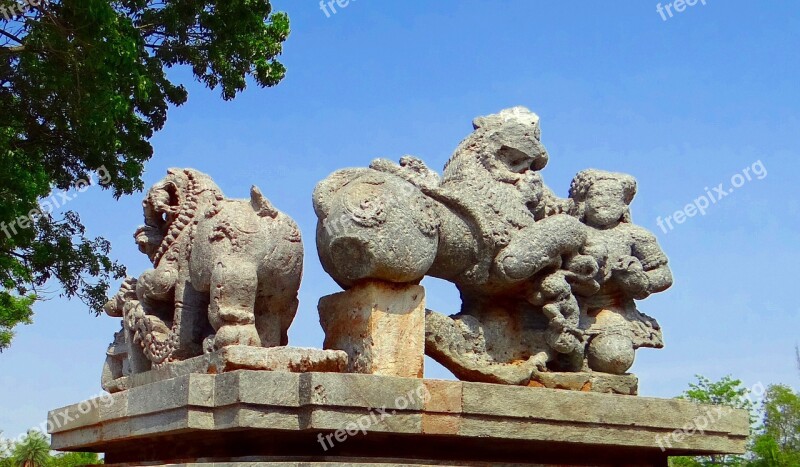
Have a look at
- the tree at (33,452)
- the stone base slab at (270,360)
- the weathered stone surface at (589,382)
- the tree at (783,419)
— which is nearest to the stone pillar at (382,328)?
the stone base slab at (270,360)

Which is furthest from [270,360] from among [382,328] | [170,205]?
[170,205]

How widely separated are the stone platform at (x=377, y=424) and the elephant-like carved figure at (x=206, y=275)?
0.43m

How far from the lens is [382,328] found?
5.80 m

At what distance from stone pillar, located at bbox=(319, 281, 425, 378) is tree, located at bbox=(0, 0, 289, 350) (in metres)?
5.12

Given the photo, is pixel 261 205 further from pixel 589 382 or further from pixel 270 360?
pixel 589 382

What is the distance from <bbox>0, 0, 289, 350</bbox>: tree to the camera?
10078 mm

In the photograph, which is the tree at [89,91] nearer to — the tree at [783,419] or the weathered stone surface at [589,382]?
the weathered stone surface at [589,382]

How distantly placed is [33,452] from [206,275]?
26072 mm

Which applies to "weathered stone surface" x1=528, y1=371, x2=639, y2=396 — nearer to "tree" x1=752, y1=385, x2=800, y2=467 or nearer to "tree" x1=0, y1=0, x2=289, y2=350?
"tree" x1=0, y1=0, x2=289, y2=350

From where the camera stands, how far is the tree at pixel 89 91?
10.1 metres

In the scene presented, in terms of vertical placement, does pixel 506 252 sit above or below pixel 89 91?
below

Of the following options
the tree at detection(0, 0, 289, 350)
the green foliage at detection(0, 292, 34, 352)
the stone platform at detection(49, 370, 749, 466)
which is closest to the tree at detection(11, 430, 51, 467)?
the green foliage at detection(0, 292, 34, 352)

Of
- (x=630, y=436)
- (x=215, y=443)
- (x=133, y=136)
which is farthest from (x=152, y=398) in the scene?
(x=133, y=136)

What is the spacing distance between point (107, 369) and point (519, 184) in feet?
10.0
